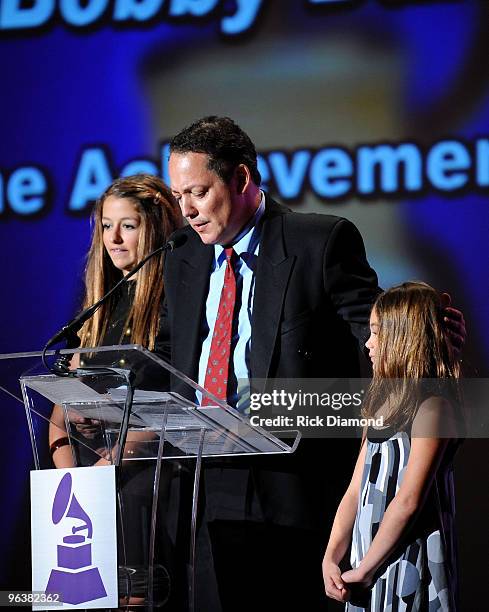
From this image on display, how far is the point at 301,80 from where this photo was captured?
3867 millimetres

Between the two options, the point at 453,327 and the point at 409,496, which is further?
the point at 453,327

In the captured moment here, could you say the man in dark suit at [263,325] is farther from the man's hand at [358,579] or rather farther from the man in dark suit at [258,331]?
the man's hand at [358,579]

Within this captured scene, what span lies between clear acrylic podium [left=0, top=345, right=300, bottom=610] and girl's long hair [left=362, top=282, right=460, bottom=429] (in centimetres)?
50

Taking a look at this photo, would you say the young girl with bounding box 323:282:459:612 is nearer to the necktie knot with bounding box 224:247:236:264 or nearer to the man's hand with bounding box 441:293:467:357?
the man's hand with bounding box 441:293:467:357

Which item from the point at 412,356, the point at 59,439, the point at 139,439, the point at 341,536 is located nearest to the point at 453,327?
the point at 412,356

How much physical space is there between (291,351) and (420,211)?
3.76ft

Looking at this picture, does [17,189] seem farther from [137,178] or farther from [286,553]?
[286,553]

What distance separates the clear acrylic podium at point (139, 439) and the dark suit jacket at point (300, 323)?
0.39 m

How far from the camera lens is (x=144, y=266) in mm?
3436

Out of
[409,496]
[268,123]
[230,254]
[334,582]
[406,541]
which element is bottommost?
[334,582]

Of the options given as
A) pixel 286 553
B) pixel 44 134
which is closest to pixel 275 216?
pixel 286 553

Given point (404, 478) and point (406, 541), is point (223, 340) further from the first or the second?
point (406, 541)

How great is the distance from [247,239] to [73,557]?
119cm

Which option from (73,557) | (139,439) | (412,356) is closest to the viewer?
(73,557)
